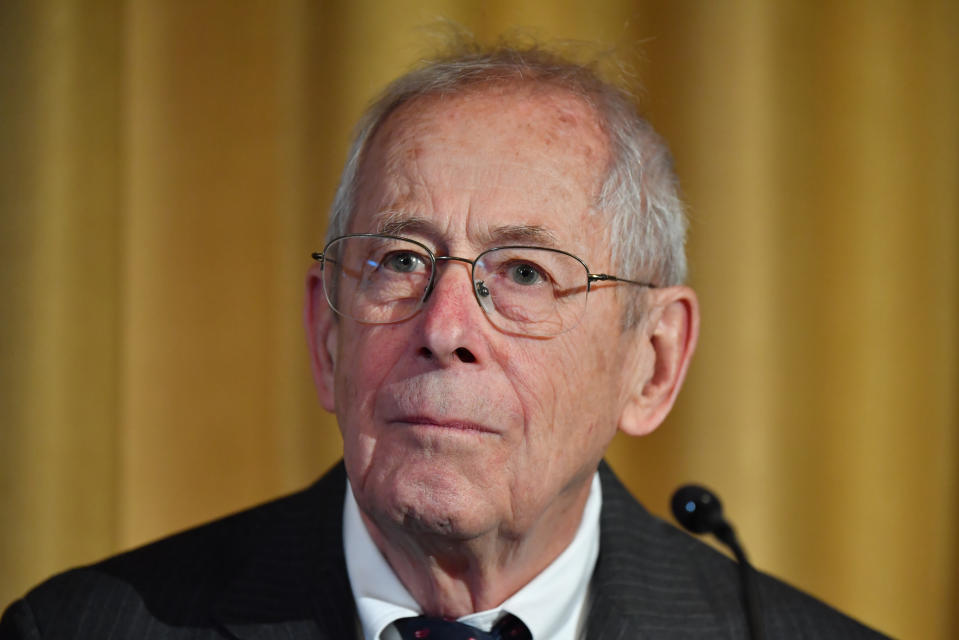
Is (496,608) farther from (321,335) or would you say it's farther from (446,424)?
(321,335)

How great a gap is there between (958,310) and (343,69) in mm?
1995

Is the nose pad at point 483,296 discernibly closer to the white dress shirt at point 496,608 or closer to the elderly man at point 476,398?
the elderly man at point 476,398

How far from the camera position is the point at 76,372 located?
290 cm

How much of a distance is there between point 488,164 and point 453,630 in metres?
0.81

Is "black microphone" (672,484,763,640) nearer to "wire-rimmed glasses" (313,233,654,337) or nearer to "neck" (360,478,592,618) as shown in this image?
"neck" (360,478,592,618)

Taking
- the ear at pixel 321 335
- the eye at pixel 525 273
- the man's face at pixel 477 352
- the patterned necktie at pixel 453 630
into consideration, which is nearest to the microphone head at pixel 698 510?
the man's face at pixel 477 352

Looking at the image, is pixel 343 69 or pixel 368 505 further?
pixel 343 69

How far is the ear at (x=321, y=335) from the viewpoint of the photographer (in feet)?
6.46

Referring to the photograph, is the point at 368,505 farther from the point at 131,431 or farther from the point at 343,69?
the point at 343,69

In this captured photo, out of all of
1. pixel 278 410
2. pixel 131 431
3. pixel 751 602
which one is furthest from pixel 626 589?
pixel 131 431

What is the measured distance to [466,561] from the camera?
1765mm

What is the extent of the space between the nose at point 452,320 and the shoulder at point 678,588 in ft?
2.04

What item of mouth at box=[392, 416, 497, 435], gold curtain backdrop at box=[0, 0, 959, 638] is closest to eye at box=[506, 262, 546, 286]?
mouth at box=[392, 416, 497, 435]

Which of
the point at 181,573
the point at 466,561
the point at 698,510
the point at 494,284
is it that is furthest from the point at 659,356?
the point at 181,573
